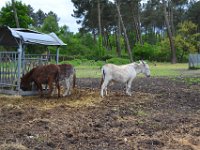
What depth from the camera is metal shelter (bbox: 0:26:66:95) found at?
15562 millimetres

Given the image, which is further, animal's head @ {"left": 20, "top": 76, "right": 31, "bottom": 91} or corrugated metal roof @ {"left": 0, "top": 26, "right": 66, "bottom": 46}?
animal's head @ {"left": 20, "top": 76, "right": 31, "bottom": 91}

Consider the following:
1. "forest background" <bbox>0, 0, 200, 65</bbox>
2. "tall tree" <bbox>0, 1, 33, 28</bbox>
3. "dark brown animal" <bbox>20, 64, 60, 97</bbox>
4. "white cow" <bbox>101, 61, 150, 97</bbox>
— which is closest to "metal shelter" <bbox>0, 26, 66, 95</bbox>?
"dark brown animal" <bbox>20, 64, 60, 97</bbox>

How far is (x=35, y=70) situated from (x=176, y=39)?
174ft

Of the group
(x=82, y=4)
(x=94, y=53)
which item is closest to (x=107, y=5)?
(x=82, y=4)

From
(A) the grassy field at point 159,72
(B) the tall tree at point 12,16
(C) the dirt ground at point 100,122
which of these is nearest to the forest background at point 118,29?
(B) the tall tree at point 12,16

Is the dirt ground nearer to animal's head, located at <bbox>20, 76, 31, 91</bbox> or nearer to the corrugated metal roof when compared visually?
animal's head, located at <bbox>20, 76, 31, 91</bbox>

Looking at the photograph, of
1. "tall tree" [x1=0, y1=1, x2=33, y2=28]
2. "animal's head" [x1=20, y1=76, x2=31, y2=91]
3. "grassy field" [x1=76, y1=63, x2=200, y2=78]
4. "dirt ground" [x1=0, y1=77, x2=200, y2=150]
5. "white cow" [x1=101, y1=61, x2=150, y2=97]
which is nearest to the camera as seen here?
"dirt ground" [x1=0, y1=77, x2=200, y2=150]

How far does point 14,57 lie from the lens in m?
16.0

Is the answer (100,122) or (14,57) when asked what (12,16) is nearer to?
(14,57)

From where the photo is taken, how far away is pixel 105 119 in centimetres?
1044

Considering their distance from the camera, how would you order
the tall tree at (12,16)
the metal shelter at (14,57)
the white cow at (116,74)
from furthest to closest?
the tall tree at (12,16)
the metal shelter at (14,57)
the white cow at (116,74)

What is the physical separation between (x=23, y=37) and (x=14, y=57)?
1.00 metres

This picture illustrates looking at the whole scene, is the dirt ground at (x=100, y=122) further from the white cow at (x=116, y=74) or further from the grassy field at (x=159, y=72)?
the grassy field at (x=159, y=72)

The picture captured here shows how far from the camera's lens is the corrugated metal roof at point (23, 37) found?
15.6 m
